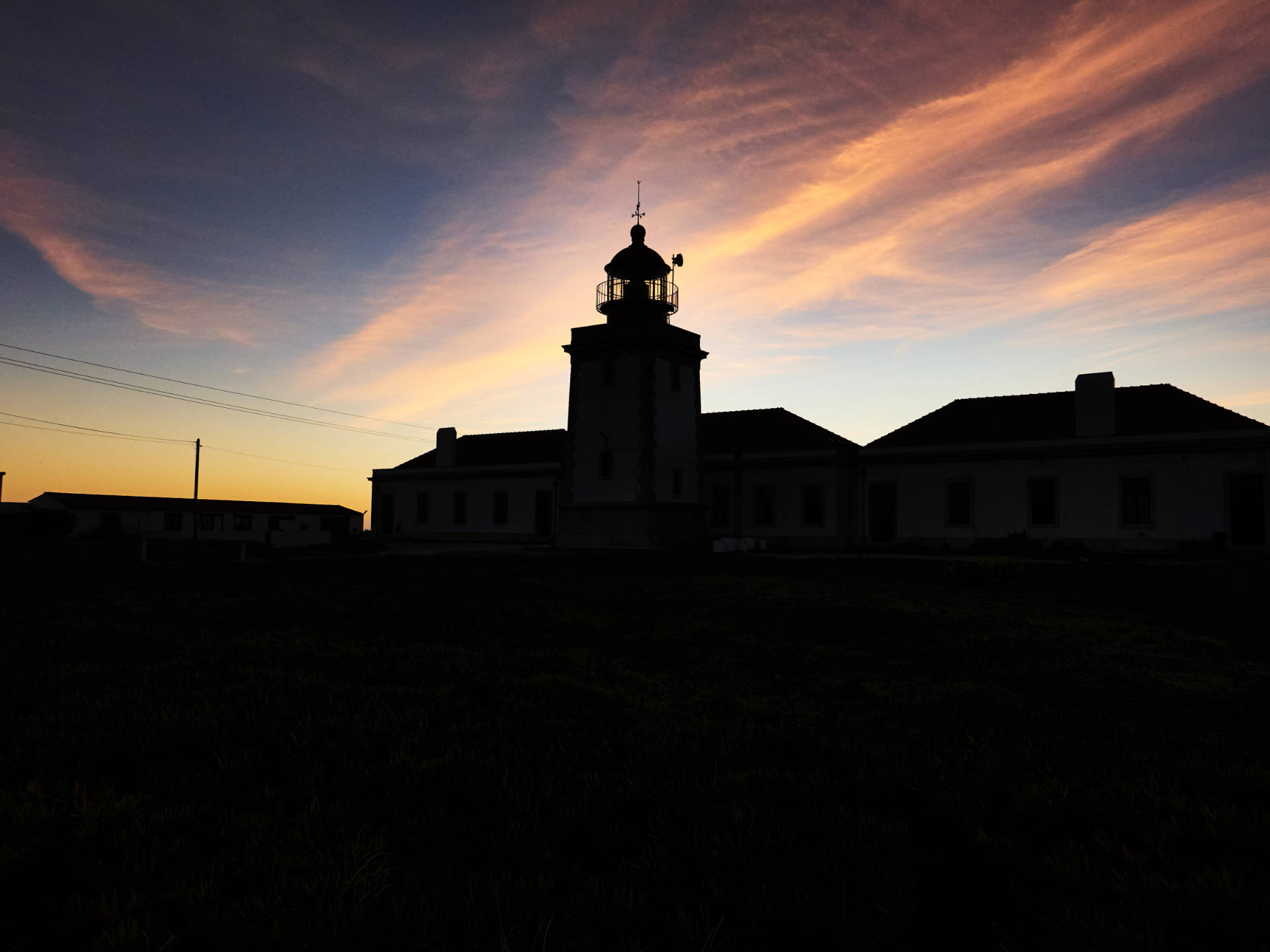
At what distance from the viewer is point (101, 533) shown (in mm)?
47719

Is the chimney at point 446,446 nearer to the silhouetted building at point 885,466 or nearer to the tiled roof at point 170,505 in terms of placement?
the silhouetted building at point 885,466

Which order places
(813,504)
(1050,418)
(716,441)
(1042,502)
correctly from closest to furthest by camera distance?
(1042,502) < (1050,418) < (813,504) < (716,441)

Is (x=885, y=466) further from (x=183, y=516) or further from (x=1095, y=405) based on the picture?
(x=183, y=516)

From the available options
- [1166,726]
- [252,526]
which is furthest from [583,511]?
[252,526]

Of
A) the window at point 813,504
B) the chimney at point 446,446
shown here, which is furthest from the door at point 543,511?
the window at point 813,504

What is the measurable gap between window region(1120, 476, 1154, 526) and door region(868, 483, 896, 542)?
7695 millimetres

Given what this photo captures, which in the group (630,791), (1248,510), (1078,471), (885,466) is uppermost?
(885,466)

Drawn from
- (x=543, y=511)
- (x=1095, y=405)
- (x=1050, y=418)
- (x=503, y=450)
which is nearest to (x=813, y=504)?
(x=1050, y=418)

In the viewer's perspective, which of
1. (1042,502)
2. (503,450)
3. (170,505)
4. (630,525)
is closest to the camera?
(1042,502)

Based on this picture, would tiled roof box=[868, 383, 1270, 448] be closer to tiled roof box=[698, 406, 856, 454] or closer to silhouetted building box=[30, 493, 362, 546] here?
tiled roof box=[698, 406, 856, 454]

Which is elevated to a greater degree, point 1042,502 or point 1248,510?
point 1042,502

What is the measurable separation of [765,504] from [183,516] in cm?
4963

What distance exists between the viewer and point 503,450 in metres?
41.7

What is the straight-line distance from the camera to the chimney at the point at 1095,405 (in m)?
26.6
